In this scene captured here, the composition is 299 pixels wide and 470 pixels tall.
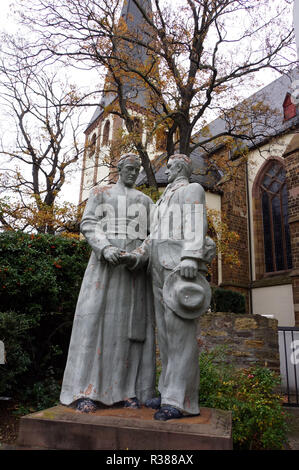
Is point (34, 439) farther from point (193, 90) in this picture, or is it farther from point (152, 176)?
point (193, 90)

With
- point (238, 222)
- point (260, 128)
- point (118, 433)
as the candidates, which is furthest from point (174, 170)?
point (260, 128)

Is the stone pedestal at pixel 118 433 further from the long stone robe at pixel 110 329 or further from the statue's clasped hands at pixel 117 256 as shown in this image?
the statue's clasped hands at pixel 117 256

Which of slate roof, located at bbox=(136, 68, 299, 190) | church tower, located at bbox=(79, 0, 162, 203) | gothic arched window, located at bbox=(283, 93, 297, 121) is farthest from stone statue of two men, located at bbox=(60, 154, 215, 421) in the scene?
gothic arched window, located at bbox=(283, 93, 297, 121)

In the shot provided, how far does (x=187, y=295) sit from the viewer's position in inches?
101

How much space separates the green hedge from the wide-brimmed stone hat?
3460 millimetres

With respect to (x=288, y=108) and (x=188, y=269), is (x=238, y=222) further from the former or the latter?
(x=188, y=269)

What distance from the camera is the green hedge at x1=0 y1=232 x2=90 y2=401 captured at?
5.71m

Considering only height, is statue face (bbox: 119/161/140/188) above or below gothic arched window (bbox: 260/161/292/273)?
below

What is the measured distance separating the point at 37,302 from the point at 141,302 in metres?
3.85

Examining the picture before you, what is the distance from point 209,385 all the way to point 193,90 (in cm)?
987

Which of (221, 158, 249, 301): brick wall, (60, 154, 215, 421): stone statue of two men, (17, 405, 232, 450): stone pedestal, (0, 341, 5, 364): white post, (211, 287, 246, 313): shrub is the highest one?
(221, 158, 249, 301): brick wall

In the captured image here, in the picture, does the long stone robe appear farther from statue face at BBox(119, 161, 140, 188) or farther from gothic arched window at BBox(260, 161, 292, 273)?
gothic arched window at BBox(260, 161, 292, 273)

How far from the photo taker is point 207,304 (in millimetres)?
2588
